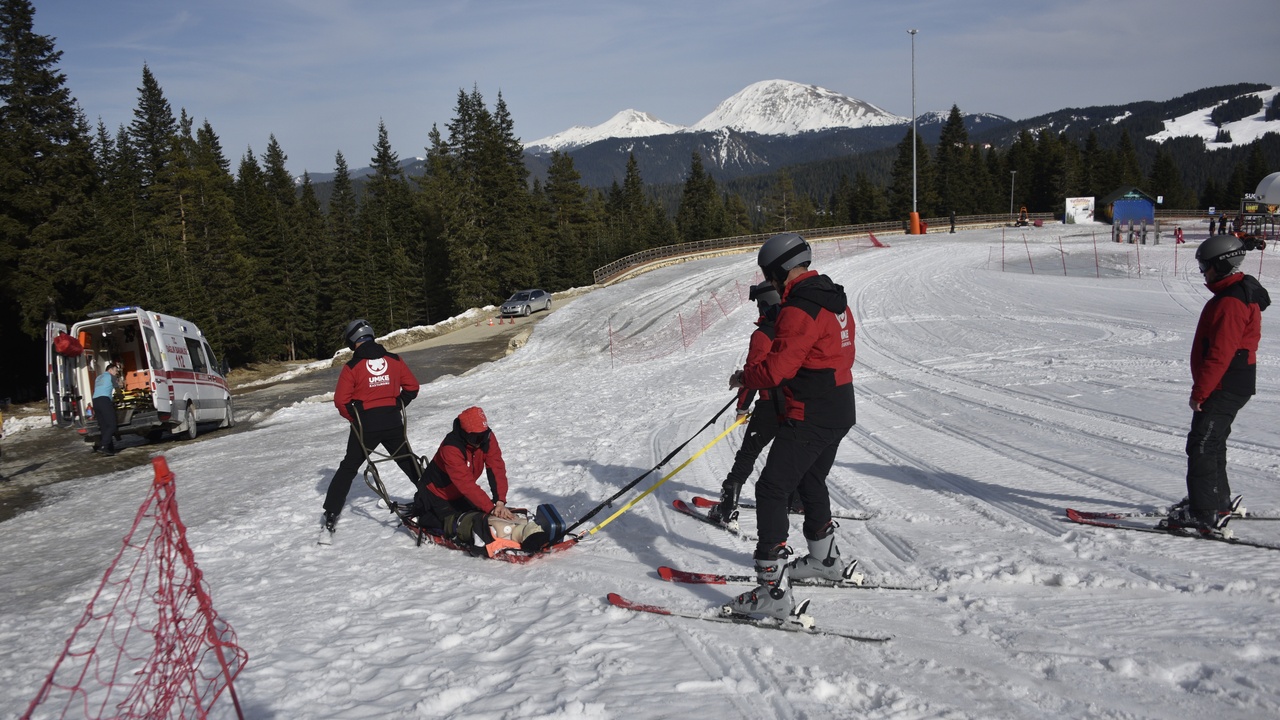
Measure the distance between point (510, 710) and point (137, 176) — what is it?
65.3 m

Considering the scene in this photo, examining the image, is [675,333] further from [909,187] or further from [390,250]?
[909,187]

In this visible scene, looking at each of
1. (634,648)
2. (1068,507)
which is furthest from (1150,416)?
(634,648)

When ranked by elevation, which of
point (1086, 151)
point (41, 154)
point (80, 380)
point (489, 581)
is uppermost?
point (1086, 151)

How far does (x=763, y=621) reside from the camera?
4.59 metres

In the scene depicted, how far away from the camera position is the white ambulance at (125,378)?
46.7ft

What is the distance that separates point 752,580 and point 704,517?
1899mm

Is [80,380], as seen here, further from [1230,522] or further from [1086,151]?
[1086,151]

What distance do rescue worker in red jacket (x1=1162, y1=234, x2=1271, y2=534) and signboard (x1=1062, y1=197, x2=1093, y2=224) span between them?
65185 millimetres

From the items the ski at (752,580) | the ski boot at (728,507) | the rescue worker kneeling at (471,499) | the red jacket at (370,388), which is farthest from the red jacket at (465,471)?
the ski boot at (728,507)

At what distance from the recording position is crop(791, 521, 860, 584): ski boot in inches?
199

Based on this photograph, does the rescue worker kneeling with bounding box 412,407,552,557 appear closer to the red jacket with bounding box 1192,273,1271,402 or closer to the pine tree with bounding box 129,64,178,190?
the red jacket with bounding box 1192,273,1271,402

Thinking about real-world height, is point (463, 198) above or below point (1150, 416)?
above

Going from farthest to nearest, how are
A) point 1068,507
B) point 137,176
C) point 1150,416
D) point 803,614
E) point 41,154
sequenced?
point 137,176 < point 41,154 < point 1150,416 < point 1068,507 < point 803,614

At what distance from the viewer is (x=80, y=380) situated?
1456cm
